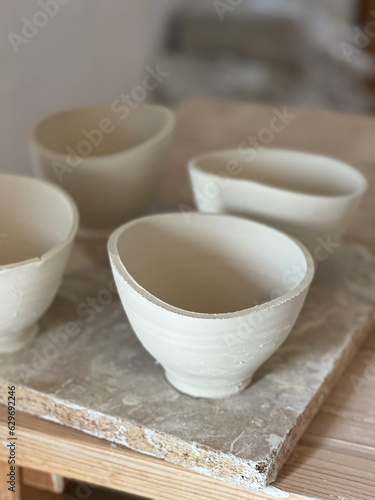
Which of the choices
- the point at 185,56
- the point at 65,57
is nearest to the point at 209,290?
the point at 65,57

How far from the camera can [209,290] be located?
2.36 ft

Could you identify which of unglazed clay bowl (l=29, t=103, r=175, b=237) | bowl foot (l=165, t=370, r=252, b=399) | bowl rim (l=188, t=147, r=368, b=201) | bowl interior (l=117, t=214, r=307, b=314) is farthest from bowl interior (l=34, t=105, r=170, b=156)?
bowl foot (l=165, t=370, r=252, b=399)

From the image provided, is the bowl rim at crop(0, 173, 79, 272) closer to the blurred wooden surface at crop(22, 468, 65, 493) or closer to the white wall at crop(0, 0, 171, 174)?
the blurred wooden surface at crop(22, 468, 65, 493)

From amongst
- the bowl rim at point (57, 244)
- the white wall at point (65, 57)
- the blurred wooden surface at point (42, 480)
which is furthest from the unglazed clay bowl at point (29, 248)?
the white wall at point (65, 57)

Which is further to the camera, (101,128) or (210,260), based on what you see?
(101,128)

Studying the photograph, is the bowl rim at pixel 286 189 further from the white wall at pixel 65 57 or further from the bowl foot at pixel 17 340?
the white wall at pixel 65 57

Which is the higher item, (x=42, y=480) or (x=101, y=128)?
(x=101, y=128)

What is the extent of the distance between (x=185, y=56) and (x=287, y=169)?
1.44 meters

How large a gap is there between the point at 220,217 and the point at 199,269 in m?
0.06

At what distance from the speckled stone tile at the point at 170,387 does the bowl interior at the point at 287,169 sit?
0.40ft

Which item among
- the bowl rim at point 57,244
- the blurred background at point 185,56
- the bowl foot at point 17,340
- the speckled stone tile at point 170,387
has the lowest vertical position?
the blurred background at point 185,56

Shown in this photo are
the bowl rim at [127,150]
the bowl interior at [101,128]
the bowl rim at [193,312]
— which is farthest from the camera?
the bowl interior at [101,128]

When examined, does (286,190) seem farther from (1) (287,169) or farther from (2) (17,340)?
(2) (17,340)

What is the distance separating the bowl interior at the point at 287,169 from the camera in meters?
0.82
